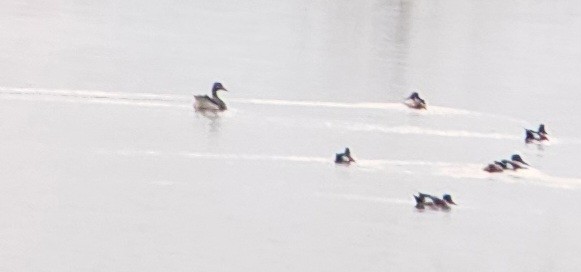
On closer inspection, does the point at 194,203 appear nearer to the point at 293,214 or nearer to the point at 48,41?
the point at 293,214

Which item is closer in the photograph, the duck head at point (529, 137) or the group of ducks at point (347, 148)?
the group of ducks at point (347, 148)

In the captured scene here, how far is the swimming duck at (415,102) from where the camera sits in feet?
70.4

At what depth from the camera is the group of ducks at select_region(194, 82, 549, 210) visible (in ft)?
49.8

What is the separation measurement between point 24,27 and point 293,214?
17323mm

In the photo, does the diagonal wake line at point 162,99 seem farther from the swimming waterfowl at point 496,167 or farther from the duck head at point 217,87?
the swimming waterfowl at point 496,167

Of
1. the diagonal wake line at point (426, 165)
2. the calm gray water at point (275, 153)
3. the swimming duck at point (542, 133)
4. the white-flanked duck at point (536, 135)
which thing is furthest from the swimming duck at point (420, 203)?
the swimming duck at point (542, 133)

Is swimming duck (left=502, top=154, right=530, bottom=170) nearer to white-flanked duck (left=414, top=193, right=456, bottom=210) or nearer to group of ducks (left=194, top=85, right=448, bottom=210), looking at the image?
group of ducks (left=194, top=85, right=448, bottom=210)

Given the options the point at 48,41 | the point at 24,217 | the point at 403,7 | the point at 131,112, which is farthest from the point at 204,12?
the point at 24,217

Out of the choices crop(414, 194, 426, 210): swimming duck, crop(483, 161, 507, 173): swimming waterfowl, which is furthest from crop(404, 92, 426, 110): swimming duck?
crop(414, 194, 426, 210): swimming duck

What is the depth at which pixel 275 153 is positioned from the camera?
57.2 ft

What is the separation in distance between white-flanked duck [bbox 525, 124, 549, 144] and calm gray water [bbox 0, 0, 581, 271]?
0.53 feet

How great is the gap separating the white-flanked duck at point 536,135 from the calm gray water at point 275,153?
0.16m

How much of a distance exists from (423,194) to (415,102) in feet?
20.6

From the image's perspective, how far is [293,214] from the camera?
47.9 ft
